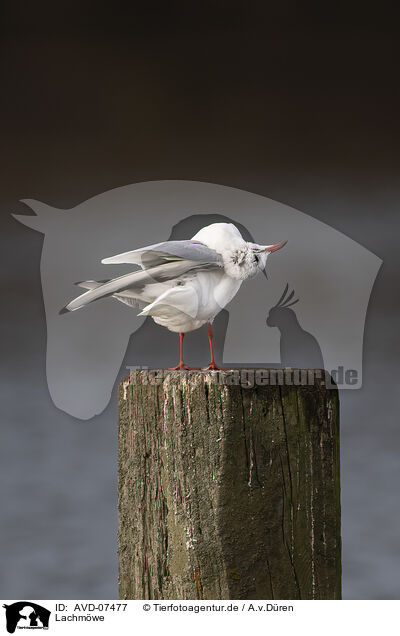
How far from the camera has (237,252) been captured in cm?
145

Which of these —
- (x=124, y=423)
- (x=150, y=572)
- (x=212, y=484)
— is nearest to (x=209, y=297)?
(x=124, y=423)

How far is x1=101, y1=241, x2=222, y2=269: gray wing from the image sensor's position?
1.38 metres

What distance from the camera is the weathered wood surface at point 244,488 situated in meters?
1.18

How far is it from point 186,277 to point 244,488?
1.46 ft

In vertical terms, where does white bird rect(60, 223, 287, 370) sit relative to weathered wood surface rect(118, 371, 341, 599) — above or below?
above

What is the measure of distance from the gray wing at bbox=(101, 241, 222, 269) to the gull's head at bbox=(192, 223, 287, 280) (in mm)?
32

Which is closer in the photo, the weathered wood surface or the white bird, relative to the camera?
the weathered wood surface
